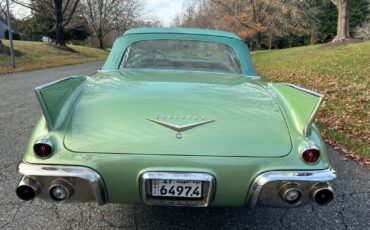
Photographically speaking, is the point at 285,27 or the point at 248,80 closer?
the point at 248,80

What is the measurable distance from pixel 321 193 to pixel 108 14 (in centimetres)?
5213

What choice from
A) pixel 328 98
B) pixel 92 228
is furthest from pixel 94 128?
pixel 328 98

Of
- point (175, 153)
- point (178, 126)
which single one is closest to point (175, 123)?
point (178, 126)

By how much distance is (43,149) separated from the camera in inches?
88.7

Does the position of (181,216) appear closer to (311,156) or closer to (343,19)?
(311,156)

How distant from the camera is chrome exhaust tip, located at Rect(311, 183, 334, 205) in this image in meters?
2.27

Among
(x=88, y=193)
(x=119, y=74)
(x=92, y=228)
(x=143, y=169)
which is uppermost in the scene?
(x=119, y=74)

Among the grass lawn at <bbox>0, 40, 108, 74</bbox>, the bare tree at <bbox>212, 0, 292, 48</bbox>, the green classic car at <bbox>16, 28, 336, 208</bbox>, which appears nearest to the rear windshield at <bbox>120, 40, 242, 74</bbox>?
the green classic car at <bbox>16, 28, 336, 208</bbox>

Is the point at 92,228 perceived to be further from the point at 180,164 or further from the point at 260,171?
the point at 260,171

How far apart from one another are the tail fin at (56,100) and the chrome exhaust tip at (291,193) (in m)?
1.45

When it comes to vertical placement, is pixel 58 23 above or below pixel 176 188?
above

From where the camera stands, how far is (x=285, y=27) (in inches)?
1469

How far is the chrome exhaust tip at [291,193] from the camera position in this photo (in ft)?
7.39

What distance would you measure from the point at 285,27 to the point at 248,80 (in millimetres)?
36344
